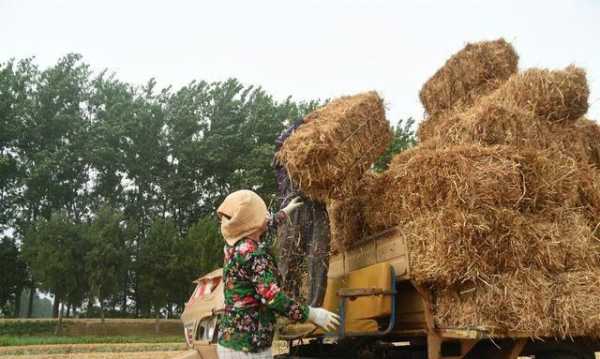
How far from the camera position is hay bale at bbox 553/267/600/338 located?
5266 millimetres

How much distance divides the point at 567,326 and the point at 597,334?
0.35 meters

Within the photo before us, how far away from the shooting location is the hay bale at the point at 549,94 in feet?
23.1

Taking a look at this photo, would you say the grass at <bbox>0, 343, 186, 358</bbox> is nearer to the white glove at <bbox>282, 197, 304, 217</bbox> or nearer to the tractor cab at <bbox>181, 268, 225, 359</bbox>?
the tractor cab at <bbox>181, 268, 225, 359</bbox>

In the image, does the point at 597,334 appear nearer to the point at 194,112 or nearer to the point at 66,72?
the point at 194,112

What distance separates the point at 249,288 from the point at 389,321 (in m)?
2.35

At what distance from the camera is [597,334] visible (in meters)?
5.37

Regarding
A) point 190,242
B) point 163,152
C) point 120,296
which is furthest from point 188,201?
point 190,242

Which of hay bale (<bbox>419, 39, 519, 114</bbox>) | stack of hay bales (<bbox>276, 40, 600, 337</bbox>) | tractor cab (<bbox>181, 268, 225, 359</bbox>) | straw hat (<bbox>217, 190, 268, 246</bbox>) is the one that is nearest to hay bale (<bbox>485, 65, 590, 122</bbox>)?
stack of hay bales (<bbox>276, 40, 600, 337</bbox>)

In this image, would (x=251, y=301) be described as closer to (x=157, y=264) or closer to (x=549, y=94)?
(x=549, y=94)

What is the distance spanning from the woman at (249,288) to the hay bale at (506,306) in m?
→ 1.86

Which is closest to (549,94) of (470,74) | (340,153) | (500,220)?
(470,74)

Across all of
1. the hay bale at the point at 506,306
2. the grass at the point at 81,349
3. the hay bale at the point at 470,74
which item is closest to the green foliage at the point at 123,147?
the grass at the point at 81,349

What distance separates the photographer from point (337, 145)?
20.6 ft

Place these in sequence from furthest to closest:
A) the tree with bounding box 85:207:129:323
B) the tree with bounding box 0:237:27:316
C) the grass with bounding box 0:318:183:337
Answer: the tree with bounding box 0:237:27:316, the tree with bounding box 85:207:129:323, the grass with bounding box 0:318:183:337
